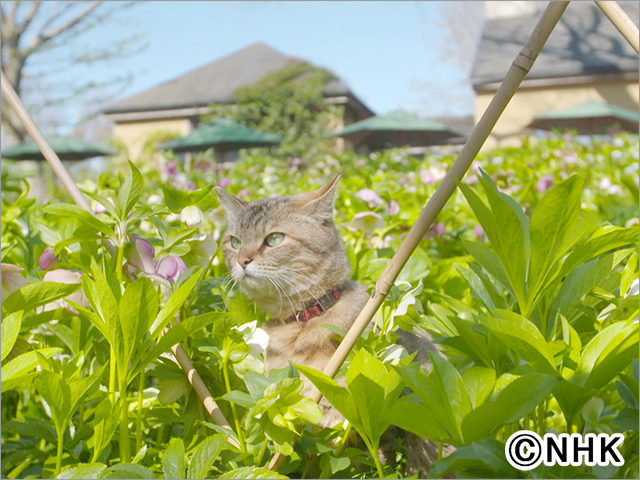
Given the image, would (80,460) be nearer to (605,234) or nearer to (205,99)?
(605,234)

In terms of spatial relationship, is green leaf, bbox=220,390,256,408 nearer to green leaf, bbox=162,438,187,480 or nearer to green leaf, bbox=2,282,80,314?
green leaf, bbox=162,438,187,480

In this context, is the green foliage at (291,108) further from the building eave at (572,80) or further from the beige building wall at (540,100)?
the building eave at (572,80)

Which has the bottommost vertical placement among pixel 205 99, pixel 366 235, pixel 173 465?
pixel 205 99

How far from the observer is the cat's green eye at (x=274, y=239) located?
5.55 feet

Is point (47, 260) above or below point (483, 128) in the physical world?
below

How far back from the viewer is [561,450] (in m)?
0.74

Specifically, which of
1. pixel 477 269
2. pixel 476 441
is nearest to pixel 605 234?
pixel 477 269

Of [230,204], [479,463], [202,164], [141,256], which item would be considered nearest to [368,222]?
[230,204]

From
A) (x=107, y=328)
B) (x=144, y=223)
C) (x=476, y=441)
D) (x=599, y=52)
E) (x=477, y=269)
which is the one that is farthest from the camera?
(x=599, y=52)

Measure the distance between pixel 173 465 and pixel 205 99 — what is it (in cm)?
2587

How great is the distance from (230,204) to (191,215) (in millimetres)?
642

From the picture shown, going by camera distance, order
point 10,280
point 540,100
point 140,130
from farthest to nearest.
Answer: point 140,130, point 540,100, point 10,280

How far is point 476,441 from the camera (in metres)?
0.67

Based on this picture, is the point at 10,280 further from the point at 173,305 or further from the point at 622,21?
the point at 622,21
